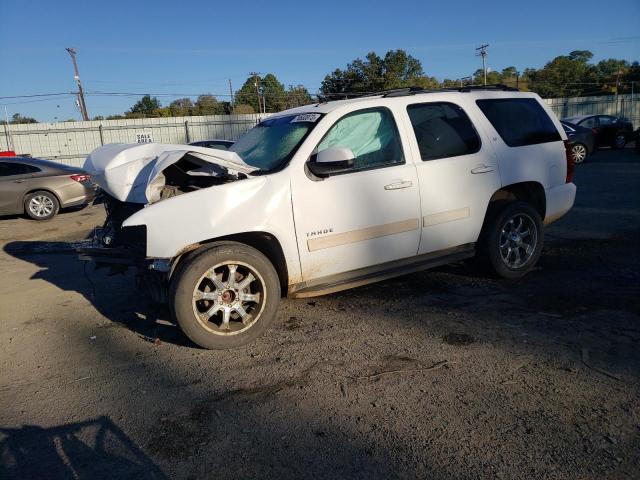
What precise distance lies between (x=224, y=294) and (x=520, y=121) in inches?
142

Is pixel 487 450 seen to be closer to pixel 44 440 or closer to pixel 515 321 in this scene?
pixel 515 321

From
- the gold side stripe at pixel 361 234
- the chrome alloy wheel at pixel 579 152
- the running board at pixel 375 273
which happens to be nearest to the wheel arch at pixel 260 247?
the running board at pixel 375 273

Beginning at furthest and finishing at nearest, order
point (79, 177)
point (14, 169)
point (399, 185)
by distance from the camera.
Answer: point (79, 177) < point (14, 169) < point (399, 185)

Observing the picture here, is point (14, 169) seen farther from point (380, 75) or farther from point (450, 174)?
point (380, 75)

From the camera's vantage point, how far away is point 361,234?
435 cm

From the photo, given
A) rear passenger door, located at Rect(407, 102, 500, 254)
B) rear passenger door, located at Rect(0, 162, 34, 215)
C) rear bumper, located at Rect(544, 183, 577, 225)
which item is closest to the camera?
rear passenger door, located at Rect(407, 102, 500, 254)

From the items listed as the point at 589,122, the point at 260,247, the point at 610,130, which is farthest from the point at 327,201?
the point at 610,130

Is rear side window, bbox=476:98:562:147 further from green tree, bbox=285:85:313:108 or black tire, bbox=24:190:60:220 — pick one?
green tree, bbox=285:85:313:108

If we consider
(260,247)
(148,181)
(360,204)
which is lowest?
(260,247)

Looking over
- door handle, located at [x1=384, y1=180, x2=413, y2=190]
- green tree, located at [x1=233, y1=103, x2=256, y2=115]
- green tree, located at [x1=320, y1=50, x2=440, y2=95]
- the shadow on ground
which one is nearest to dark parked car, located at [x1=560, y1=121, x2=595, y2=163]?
door handle, located at [x1=384, y1=180, x2=413, y2=190]

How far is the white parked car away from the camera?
12.7ft

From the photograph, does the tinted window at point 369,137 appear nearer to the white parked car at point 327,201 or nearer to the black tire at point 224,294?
the white parked car at point 327,201

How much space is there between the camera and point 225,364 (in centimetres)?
372

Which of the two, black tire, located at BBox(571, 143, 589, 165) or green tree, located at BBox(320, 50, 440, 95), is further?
green tree, located at BBox(320, 50, 440, 95)
